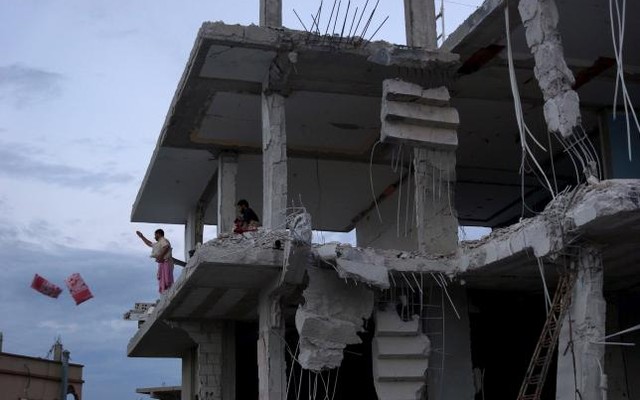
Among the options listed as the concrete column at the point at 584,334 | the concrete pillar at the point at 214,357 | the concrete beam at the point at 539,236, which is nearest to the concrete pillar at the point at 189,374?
the concrete pillar at the point at 214,357

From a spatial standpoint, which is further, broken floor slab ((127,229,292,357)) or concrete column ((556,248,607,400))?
broken floor slab ((127,229,292,357))

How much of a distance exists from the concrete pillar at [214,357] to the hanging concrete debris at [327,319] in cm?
388

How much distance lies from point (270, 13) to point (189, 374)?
860cm

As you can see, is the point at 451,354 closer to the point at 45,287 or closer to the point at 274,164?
the point at 274,164

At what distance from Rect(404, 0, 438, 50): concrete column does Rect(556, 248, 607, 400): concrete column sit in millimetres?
5047

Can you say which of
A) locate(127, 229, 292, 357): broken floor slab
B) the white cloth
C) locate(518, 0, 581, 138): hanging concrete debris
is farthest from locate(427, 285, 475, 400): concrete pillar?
the white cloth

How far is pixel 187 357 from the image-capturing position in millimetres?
18797

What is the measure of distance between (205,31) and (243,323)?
6209 millimetres

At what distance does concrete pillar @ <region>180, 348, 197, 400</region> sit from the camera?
1766 centimetres

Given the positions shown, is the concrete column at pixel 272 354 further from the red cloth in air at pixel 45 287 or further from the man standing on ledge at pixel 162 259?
the red cloth in air at pixel 45 287

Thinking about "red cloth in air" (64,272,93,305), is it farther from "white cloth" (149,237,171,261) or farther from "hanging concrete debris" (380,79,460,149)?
"hanging concrete debris" (380,79,460,149)

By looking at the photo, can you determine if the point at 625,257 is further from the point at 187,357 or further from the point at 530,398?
the point at 187,357

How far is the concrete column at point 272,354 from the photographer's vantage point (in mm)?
11781

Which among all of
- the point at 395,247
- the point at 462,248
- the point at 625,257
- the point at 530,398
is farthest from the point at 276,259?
the point at 395,247
